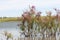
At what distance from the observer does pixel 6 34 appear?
432 inches

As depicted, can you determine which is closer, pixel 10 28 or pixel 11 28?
pixel 10 28

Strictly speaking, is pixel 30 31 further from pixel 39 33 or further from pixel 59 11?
pixel 59 11

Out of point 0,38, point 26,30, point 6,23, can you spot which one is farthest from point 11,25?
point 26,30

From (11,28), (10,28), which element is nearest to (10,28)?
(10,28)

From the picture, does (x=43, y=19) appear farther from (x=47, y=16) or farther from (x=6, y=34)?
(x=6, y=34)

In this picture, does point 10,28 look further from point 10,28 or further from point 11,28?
point 11,28

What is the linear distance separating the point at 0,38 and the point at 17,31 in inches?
23.2

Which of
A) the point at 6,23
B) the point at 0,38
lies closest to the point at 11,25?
the point at 6,23

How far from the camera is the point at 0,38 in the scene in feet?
37.1

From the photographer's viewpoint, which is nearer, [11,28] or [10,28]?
[10,28]

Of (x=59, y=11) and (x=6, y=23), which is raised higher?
(x=59, y=11)

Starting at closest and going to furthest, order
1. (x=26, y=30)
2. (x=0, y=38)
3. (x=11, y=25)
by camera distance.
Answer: (x=26, y=30)
(x=0, y=38)
(x=11, y=25)

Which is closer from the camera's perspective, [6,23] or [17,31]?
[17,31]

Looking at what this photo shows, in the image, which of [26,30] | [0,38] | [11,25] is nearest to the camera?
[26,30]
